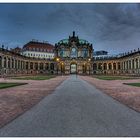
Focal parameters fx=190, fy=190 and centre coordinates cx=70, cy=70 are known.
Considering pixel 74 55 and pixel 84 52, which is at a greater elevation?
pixel 84 52

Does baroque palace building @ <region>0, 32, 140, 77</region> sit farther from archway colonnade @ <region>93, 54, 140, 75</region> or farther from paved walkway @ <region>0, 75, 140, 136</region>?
paved walkway @ <region>0, 75, 140, 136</region>

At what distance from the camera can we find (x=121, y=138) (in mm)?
5660

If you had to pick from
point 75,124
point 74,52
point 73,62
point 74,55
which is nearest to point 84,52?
point 74,52

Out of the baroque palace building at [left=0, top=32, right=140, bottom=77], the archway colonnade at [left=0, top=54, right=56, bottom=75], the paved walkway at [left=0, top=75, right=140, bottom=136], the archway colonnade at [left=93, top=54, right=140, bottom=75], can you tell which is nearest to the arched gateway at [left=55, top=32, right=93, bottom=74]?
the baroque palace building at [left=0, top=32, right=140, bottom=77]

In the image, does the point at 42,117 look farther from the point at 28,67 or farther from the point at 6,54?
the point at 28,67

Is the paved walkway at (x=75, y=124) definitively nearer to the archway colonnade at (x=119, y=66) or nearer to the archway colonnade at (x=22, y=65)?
the archway colonnade at (x=22, y=65)

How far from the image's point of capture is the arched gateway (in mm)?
129500

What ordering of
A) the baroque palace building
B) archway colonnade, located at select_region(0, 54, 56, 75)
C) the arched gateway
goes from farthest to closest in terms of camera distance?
the arched gateway
the baroque palace building
archway colonnade, located at select_region(0, 54, 56, 75)

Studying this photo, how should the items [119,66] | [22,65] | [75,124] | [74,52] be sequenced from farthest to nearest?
1. [74,52]
2. [119,66]
3. [22,65]
4. [75,124]

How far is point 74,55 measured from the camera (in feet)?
440

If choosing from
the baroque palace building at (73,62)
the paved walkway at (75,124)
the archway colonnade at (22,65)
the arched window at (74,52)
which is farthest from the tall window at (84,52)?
the paved walkway at (75,124)

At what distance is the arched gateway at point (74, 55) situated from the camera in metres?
130

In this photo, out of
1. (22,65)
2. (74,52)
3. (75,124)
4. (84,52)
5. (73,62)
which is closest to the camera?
(75,124)

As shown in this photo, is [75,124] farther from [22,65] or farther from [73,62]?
[73,62]
